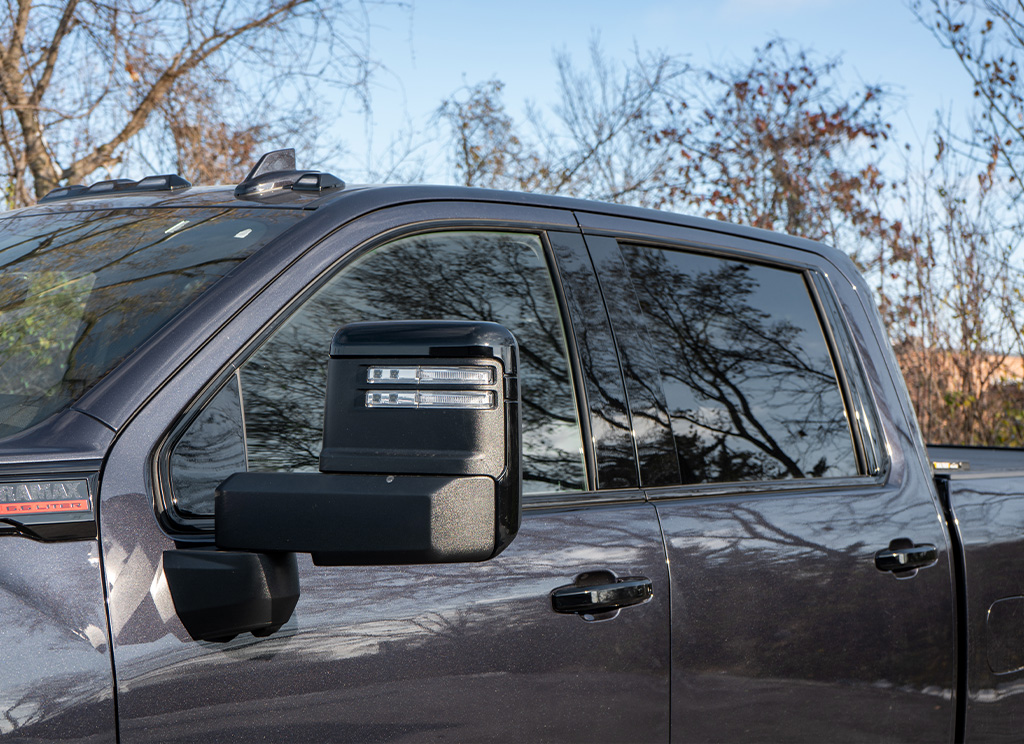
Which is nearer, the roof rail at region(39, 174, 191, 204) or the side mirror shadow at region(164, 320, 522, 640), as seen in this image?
the side mirror shadow at region(164, 320, 522, 640)

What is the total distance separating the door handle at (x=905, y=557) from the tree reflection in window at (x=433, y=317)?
887 mm

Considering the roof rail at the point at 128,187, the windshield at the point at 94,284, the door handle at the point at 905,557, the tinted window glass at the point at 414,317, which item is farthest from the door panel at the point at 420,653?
the roof rail at the point at 128,187

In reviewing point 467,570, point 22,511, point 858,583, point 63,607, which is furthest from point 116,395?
point 858,583

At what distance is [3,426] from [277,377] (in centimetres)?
44

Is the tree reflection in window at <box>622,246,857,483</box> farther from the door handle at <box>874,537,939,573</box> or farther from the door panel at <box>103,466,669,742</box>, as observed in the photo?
the door panel at <box>103,466,669,742</box>

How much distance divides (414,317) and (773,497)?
3.25ft

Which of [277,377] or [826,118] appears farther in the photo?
[826,118]

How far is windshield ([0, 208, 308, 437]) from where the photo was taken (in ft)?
5.77

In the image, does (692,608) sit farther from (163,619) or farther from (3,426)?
(3,426)

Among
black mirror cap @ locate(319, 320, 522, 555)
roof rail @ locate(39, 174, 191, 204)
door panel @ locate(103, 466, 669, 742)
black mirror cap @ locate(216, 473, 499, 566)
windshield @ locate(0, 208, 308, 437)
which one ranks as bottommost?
door panel @ locate(103, 466, 669, 742)

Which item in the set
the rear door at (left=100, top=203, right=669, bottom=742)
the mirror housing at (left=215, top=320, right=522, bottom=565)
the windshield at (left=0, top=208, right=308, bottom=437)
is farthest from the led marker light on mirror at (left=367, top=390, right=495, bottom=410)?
the windshield at (left=0, top=208, right=308, bottom=437)

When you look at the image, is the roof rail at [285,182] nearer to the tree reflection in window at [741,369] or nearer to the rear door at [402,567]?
the rear door at [402,567]

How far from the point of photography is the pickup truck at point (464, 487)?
4.74 feet

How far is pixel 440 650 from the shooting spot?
1769 millimetres
